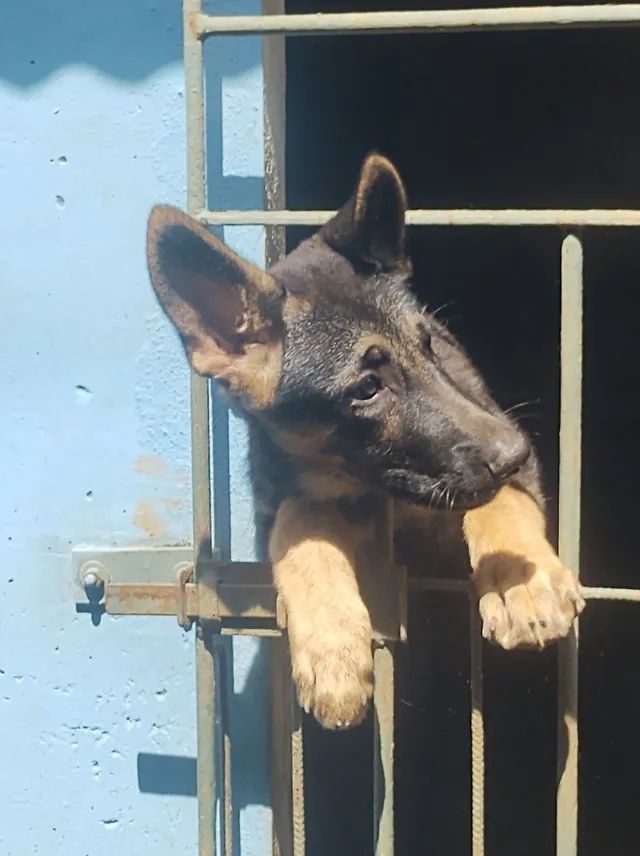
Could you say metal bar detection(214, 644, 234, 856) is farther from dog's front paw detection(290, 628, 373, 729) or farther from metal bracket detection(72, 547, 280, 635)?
dog's front paw detection(290, 628, 373, 729)

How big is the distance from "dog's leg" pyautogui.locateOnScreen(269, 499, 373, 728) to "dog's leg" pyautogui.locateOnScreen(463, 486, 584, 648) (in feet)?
0.91

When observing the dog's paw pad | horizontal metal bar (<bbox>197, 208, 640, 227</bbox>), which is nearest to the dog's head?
horizontal metal bar (<bbox>197, 208, 640, 227</bbox>)

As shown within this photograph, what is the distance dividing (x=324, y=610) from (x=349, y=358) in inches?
22.9

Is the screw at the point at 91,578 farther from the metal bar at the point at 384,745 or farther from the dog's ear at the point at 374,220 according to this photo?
the dog's ear at the point at 374,220

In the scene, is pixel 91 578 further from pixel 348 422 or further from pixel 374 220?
pixel 374 220

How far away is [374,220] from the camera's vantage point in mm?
2781

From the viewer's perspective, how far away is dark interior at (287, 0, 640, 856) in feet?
14.0

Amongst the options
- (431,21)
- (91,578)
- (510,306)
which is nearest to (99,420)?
(91,578)

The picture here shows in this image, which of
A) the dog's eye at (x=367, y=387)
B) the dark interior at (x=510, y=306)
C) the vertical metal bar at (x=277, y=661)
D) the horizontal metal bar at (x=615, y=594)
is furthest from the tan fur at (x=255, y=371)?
the dark interior at (x=510, y=306)

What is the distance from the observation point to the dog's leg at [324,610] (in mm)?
2441

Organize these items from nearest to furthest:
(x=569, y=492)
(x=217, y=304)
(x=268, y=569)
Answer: (x=569, y=492) < (x=217, y=304) < (x=268, y=569)

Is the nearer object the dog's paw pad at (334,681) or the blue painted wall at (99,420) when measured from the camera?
the dog's paw pad at (334,681)

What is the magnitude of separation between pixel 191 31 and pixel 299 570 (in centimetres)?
123

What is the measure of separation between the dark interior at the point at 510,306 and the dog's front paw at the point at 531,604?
149 centimetres
